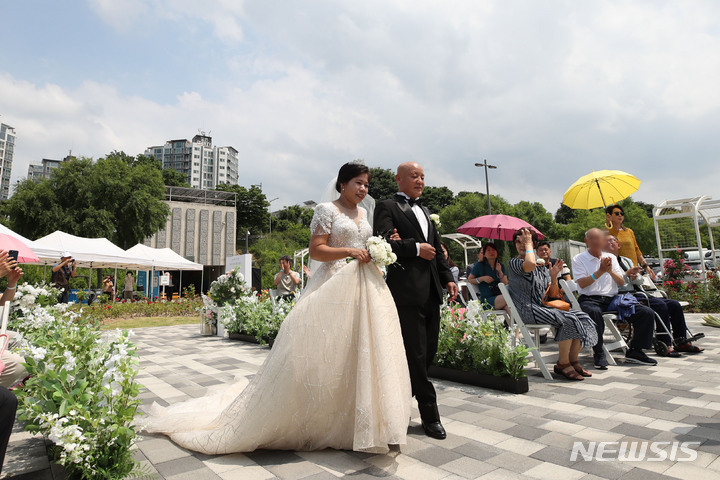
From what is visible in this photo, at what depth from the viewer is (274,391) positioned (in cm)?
263

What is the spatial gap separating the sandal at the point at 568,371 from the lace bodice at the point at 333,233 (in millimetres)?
3045

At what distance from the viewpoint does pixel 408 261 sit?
3.03 meters

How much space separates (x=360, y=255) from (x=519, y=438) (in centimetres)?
167

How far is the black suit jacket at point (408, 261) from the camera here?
2945mm

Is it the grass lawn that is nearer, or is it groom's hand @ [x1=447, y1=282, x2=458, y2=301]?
groom's hand @ [x1=447, y1=282, x2=458, y2=301]

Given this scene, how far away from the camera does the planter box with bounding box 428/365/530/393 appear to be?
13.4 feet

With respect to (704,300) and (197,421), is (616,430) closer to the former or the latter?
(197,421)

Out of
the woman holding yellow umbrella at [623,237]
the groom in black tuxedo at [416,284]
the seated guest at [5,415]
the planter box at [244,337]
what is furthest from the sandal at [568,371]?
the planter box at [244,337]

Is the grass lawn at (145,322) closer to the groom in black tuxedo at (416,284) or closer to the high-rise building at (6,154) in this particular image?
the groom in black tuxedo at (416,284)

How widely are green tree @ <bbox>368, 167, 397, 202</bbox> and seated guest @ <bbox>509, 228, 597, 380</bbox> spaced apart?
4657 centimetres

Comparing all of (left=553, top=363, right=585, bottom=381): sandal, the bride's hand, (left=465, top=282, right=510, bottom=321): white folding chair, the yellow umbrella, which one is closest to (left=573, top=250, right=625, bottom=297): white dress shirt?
(left=465, top=282, right=510, bottom=321): white folding chair

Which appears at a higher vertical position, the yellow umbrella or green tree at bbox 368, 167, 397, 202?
green tree at bbox 368, 167, 397, 202

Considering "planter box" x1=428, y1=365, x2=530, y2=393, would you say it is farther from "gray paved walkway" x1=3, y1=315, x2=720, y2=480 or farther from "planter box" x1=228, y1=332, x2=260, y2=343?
"planter box" x1=228, y1=332, x2=260, y2=343

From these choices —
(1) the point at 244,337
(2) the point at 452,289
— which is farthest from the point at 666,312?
(1) the point at 244,337
